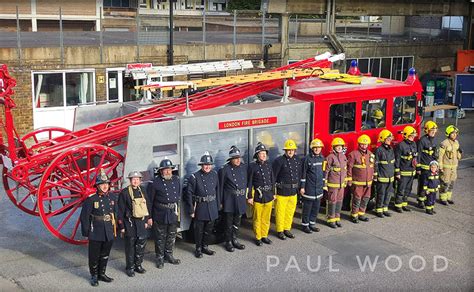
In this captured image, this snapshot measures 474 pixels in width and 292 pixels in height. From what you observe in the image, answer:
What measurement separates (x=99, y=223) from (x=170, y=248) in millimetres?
1312

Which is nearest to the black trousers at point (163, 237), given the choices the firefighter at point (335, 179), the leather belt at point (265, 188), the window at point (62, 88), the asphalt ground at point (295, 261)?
the asphalt ground at point (295, 261)

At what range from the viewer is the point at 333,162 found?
35.0ft

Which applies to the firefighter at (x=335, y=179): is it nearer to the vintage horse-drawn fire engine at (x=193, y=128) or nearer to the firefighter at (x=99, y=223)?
the vintage horse-drawn fire engine at (x=193, y=128)

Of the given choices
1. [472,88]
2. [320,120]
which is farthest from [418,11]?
[320,120]

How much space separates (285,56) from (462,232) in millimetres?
10337

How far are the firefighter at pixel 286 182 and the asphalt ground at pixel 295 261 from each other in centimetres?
37

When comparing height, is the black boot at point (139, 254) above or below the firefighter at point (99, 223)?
below

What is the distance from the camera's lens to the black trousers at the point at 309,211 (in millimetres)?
10633

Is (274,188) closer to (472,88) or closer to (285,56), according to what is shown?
(285,56)

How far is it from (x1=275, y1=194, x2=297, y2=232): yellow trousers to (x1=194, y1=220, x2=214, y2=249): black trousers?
1184 mm

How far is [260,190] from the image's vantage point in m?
9.96

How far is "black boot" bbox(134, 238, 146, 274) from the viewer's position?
895 cm

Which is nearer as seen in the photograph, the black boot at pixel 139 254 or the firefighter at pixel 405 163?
the black boot at pixel 139 254

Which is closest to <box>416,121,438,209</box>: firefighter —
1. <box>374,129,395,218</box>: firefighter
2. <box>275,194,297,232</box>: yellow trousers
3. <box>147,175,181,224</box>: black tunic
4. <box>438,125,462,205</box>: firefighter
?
<box>438,125,462,205</box>: firefighter
